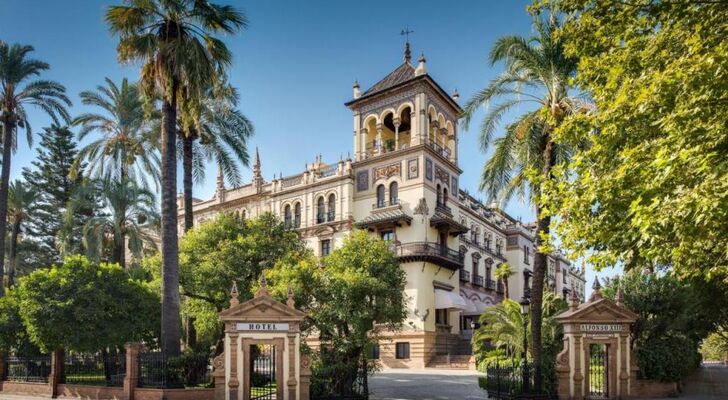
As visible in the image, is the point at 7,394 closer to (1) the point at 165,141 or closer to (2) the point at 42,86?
(1) the point at 165,141

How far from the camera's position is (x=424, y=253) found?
38.4 meters

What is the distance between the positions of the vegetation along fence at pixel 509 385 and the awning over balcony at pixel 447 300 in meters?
18.2

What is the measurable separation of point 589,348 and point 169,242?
1462cm

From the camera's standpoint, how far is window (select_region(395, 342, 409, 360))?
1503 inches

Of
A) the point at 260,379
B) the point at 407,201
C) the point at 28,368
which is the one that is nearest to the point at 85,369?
the point at 28,368

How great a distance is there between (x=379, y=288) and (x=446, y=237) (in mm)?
21839

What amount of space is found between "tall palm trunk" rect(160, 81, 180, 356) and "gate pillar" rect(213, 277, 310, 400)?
3.23m

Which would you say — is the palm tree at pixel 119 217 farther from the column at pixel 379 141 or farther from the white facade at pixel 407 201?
the column at pixel 379 141

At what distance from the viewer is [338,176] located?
4209cm

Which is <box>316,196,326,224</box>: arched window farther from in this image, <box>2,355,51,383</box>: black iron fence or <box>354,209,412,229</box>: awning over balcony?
<box>2,355,51,383</box>: black iron fence

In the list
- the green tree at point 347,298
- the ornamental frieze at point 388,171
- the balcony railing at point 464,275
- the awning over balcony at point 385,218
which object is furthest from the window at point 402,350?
the green tree at point 347,298

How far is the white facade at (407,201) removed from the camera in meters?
38.8

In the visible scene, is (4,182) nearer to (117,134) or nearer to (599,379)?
(117,134)

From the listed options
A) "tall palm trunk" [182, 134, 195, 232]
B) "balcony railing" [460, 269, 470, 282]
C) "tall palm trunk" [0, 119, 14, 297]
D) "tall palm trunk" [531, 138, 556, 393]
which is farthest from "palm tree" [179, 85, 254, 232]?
"balcony railing" [460, 269, 470, 282]
